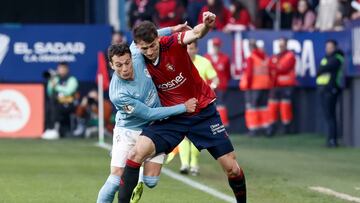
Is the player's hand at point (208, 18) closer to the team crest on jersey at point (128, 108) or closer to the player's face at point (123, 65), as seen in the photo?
the player's face at point (123, 65)

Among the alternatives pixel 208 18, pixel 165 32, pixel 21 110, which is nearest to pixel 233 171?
pixel 165 32

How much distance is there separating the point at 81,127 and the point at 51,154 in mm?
4811

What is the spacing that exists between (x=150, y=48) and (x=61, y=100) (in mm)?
14284

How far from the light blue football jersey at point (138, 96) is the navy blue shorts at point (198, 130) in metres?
0.18

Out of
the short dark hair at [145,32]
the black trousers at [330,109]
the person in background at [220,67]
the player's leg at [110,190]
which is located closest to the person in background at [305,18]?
the person in background at [220,67]

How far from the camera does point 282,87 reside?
2530 cm

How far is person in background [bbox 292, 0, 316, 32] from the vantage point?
25.6 meters

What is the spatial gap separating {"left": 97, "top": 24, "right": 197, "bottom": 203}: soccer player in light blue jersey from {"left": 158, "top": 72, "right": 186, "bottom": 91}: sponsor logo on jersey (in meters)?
0.09

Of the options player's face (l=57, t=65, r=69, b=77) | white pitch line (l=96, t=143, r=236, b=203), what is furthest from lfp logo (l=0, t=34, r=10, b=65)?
white pitch line (l=96, t=143, r=236, b=203)

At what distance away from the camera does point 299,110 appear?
84.1ft

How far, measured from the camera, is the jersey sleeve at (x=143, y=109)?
1047 cm

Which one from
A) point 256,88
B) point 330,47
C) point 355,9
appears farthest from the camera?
point 256,88

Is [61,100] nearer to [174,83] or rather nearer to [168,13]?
[168,13]

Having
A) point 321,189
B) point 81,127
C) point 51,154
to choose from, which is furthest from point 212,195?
point 81,127
